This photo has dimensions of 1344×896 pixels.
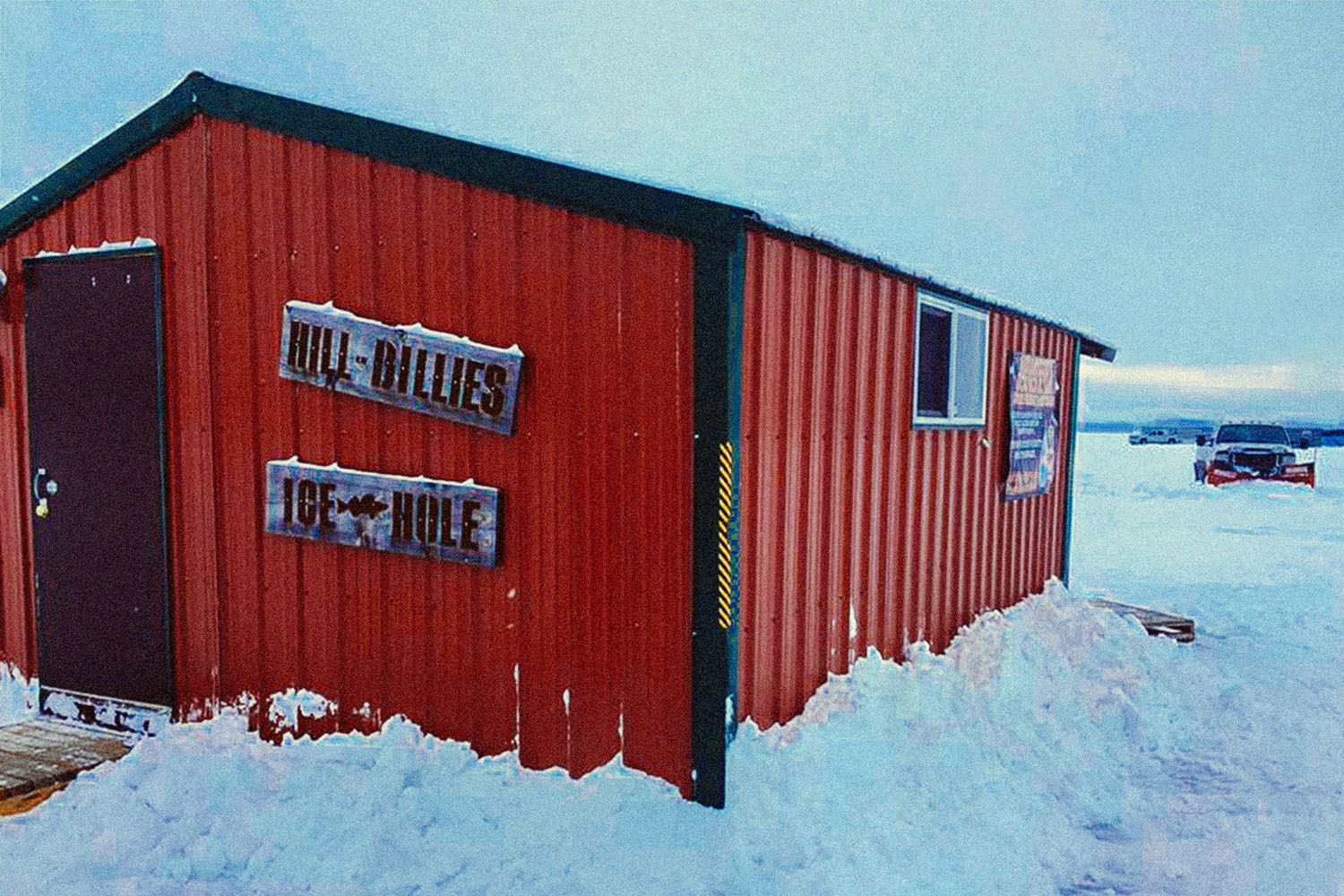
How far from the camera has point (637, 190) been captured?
417 cm

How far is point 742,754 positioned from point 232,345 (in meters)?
3.89

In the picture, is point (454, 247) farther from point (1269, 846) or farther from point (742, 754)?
point (1269, 846)

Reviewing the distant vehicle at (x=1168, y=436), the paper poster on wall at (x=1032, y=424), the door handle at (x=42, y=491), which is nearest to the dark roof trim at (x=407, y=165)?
the door handle at (x=42, y=491)

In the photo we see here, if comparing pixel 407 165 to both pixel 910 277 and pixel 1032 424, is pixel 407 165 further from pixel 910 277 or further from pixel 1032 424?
pixel 1032 424

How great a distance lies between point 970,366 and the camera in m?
7.23

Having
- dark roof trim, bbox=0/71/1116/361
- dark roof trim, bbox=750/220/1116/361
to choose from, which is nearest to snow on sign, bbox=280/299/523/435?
dark roof trim, bbox=0/71/1116/361

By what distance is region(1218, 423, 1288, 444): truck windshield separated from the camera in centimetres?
2348

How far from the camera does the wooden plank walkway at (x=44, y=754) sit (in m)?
4.40

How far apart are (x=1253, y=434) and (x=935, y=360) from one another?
22.0 meters

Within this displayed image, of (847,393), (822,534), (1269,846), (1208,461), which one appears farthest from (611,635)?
(1208,461)

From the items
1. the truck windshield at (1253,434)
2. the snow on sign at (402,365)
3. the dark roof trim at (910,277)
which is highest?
the dark roof trim at (910,277)

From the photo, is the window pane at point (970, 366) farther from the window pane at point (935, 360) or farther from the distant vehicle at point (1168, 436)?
the distant vehicle at point (1168, 436)

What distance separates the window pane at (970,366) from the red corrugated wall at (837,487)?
0.22 metres

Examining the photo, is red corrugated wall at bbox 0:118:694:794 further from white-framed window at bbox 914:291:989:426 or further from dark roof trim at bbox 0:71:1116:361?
white-framed window at bbox 914:291:989:426
